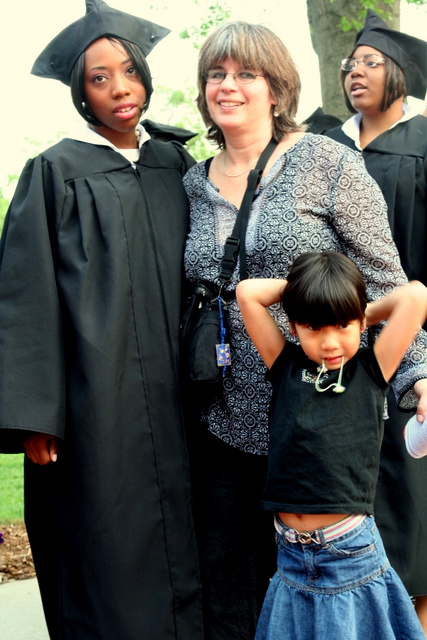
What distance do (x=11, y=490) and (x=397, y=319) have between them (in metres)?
5.04

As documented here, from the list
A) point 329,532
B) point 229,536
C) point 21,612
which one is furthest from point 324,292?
point 21,612

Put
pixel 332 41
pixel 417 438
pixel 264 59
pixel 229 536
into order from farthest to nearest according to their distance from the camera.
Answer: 1. pixel 332 41
2. pixel 229 536
3. pixel 264 59
4. pixel 417 438

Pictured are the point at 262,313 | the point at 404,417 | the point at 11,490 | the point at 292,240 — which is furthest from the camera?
the point at 11,490

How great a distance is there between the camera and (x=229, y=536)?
3039mm

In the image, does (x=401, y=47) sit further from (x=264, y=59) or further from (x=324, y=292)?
(x=324, y=292)

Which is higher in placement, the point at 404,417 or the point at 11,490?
the point at 404,417

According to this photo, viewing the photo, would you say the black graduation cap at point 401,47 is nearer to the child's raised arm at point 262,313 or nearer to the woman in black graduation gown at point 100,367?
the woman in black graduation gown at point 100,367

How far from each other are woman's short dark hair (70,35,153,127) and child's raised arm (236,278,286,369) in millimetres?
968

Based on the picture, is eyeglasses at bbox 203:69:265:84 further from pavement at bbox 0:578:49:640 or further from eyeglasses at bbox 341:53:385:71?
pavement at bbox 0:578:49:640

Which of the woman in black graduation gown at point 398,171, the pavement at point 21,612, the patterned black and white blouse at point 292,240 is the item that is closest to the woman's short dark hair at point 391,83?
the woman in black graduation gown at point 398,171

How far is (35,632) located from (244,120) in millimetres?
2453

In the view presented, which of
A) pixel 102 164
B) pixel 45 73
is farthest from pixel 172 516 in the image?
pixel 45 73

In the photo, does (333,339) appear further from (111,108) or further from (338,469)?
(111,108)

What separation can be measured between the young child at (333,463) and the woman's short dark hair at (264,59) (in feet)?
2.41
